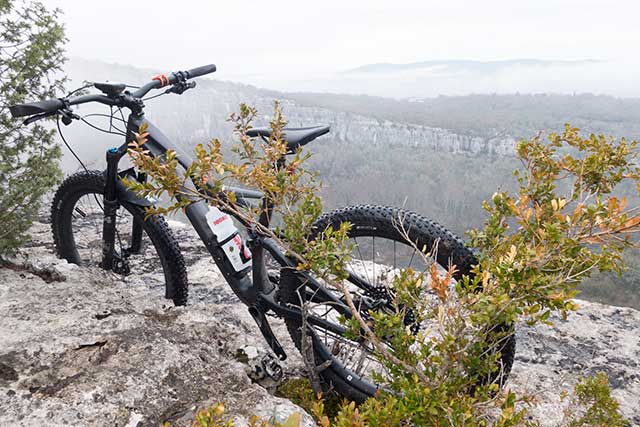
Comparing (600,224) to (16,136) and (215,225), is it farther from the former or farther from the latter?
(16,136)

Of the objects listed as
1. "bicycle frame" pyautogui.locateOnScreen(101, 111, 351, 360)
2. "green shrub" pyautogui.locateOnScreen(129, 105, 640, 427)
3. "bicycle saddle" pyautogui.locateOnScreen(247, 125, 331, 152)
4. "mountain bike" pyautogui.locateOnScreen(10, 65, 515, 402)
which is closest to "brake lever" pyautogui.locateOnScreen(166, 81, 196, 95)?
"mountain bike" pyautogui.locateOnScreen(10, 65, 515, 402)

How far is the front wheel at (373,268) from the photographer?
2479mm

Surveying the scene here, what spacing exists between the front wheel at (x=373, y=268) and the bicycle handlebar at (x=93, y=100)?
157 cm

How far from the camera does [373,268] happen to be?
8.89 feet

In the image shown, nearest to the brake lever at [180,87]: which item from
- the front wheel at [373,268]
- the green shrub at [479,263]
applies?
the green shrub at [479,263]

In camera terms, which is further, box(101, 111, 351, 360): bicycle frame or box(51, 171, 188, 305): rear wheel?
box(51, 171, 188, 305): rear wheel

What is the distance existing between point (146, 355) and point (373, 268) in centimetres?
138

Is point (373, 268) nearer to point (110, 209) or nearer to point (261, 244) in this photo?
point (261, 244)

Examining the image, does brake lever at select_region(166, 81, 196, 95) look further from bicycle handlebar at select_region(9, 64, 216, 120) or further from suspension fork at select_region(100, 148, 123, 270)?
suspension fork at select_region(100, 148, 123, 270)

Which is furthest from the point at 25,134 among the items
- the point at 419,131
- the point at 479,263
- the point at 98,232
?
the point at 419,131

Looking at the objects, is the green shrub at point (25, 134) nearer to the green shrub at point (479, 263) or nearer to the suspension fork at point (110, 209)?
the suspension fork at point (110, 209)

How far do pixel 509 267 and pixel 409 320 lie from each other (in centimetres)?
145

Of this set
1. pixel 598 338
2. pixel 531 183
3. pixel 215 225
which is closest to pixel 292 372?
pixel 215 225

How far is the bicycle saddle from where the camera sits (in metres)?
2.57
